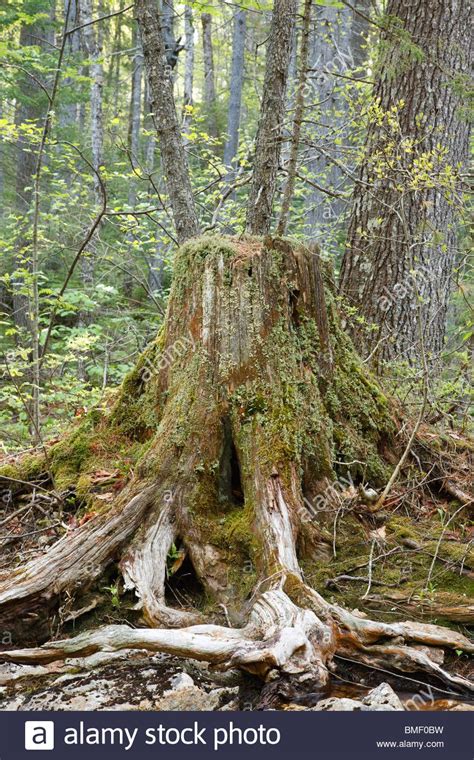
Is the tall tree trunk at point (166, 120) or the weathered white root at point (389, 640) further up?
the tall tree trunk at point (166, 120)

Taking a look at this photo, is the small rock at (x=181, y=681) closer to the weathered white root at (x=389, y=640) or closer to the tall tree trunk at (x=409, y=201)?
the weathered white root at (x=389, y=640)

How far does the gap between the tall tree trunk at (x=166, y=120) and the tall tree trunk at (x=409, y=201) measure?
187 cm

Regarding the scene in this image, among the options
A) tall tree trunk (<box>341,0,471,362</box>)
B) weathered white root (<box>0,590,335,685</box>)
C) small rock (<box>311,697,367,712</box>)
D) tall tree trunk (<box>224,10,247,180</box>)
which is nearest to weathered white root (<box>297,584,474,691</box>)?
weathered white root (<box>0,590,335,685</box>)

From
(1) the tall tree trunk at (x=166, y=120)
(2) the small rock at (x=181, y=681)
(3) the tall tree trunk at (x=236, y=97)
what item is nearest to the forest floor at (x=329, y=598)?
(2) the small rock at (x=181, y=681)

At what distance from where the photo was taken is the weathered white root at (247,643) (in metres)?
2.62

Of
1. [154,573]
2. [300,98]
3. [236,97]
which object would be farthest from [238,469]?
[236,97]

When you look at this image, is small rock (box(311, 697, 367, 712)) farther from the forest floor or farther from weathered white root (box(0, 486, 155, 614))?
weathered white root (box(0, 486, 155, 614))

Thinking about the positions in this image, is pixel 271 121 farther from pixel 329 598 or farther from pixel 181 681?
pixel 181 681

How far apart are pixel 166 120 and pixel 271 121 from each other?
111 centimetres

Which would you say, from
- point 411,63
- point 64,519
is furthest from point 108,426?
point 411,63

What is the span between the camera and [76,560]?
130 inches

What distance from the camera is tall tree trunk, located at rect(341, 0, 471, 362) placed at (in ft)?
20.3

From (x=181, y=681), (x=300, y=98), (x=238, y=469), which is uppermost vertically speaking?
(x=300, y=98)

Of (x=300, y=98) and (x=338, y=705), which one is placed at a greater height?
(x=300, y=98)
